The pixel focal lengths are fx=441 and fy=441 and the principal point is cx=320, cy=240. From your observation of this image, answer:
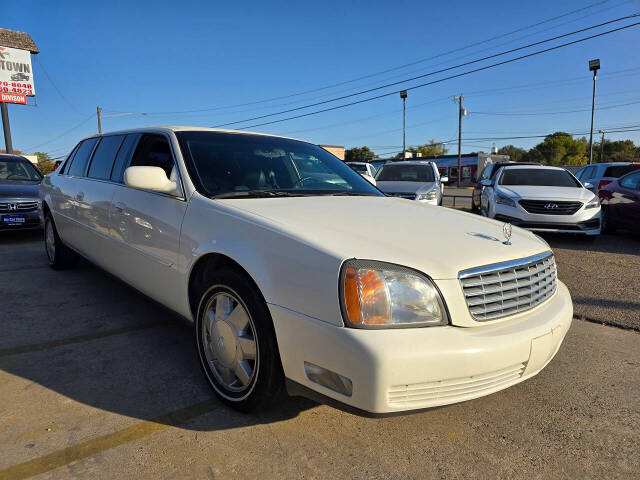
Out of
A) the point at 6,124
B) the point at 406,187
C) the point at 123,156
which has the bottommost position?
the point at 406,187

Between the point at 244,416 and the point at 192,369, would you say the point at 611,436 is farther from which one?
the point at 192,369

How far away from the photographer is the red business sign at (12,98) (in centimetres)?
2373

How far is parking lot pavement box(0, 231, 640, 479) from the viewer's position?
1.91m

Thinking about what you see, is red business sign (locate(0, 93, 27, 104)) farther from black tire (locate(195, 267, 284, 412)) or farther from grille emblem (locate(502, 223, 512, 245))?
grille emblem (locate(502, 223, 512, 245))

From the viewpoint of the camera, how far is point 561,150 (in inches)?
3022

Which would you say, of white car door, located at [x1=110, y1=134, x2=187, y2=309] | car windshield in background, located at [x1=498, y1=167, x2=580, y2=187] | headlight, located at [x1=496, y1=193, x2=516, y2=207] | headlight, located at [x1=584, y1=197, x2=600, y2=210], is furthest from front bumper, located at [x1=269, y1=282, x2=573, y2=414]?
car windshield in background, located at [x1=498, y1=167, x2=580, y2=187]

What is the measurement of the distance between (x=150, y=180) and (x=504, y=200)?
6.63 m

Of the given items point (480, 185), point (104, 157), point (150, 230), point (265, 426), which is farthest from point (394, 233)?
point (480, 185)

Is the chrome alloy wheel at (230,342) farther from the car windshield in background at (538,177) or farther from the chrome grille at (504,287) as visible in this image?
the car windshield in background at (538,177)

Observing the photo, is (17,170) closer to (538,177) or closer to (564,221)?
(564,221)

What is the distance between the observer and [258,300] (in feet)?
6.86

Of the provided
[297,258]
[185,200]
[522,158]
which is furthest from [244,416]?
[522,158]

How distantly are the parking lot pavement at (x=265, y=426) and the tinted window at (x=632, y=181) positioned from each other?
5.93m

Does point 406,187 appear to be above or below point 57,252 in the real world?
above
